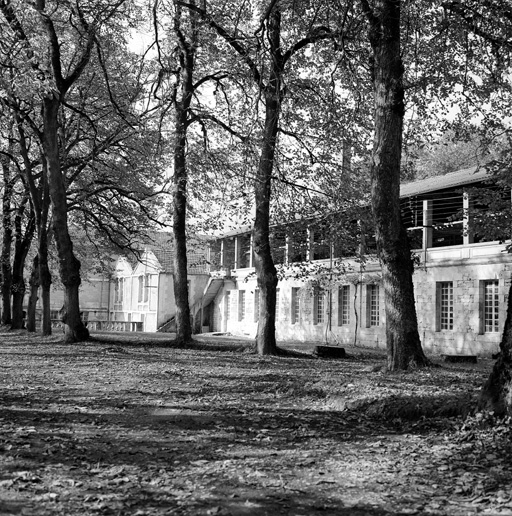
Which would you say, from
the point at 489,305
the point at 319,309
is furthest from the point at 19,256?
the point at 489,305

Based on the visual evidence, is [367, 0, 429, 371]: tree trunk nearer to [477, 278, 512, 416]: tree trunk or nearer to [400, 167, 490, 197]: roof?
[477, 278, 512, 416]: tree trunk

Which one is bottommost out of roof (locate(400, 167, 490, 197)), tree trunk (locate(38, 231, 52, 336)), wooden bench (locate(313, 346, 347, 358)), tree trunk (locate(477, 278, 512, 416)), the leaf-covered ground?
wooden bench (locate(313, 346, 347, 358))

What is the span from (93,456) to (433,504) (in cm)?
323

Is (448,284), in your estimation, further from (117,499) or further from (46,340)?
(117,499)

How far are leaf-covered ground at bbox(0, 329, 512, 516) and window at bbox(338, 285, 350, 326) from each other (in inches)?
991

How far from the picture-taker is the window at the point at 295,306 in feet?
138

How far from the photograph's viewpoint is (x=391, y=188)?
12.7 meters

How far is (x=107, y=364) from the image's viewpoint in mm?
15219

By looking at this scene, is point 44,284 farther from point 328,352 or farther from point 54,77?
point 328,352

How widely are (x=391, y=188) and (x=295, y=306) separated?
30.1 metres

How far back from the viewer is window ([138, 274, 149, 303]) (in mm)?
61469

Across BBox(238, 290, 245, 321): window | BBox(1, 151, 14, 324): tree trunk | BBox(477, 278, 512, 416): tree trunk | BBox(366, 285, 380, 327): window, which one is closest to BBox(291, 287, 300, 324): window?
BBox(366, 285, 380, 327): window

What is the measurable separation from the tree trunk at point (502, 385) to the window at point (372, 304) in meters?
28.1

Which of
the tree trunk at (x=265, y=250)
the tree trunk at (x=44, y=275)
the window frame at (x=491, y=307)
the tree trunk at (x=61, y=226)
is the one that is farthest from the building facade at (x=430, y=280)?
the tree trunk at (x=44, y=275)
